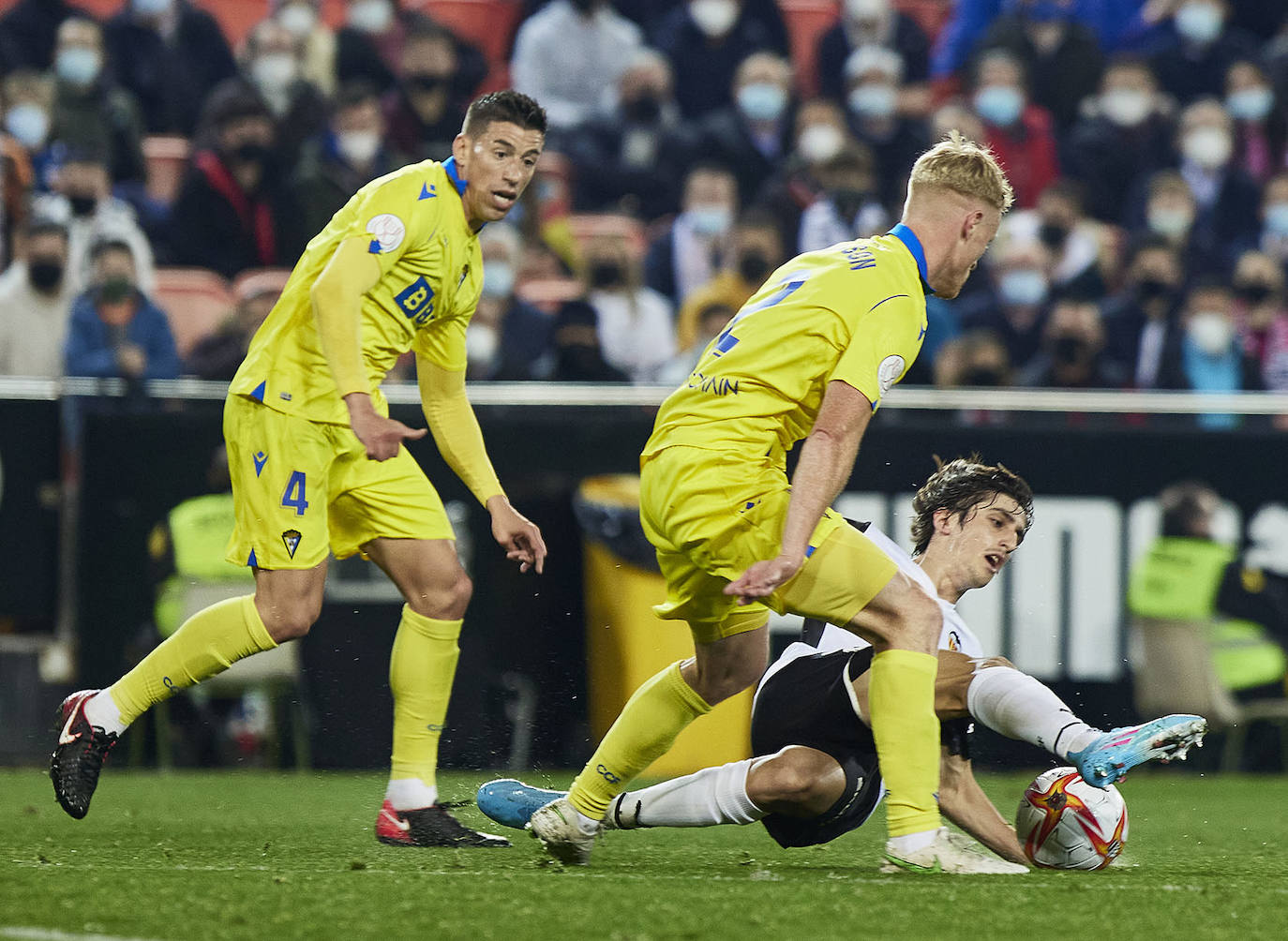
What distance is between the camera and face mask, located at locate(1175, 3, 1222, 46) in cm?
1209

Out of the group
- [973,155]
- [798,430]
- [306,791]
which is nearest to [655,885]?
[798,430]

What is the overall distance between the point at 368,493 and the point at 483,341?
4152 millimetres

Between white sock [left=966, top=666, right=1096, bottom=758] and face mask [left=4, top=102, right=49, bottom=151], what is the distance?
24.6 ft

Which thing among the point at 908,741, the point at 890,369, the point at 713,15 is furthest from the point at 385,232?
the point at 713,15

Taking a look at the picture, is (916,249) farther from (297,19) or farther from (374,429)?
(297,19)

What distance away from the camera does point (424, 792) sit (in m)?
4.85

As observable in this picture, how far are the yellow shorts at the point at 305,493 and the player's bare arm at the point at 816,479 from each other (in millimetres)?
1428

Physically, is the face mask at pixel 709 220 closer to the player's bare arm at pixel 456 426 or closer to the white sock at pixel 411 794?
the player's bare arm at pixel 456 426

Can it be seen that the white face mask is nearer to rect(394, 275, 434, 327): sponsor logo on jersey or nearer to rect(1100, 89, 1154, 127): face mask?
rect(1100, 89, 1154, 127): face mask

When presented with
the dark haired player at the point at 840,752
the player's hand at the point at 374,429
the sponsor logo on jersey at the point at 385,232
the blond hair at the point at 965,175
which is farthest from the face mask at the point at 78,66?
the blond hair at the point at 965,175

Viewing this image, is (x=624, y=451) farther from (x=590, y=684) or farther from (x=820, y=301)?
(x=820, y=301)

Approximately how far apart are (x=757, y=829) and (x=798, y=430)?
7.11 ft

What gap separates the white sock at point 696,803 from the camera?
4285 millimetres

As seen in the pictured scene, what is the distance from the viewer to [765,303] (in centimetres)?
407
